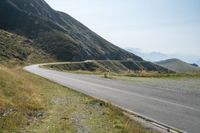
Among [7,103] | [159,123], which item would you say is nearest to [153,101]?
[159,123]

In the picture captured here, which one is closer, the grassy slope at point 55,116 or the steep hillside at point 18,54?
the grassy slope at point 55,116

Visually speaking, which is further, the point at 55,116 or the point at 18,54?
the point at 18,54

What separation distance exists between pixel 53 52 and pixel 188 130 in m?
152

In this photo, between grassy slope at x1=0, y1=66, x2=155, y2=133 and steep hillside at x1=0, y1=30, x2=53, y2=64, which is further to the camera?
steep hillside at x1=0, y1=30, x2=53, y2=64

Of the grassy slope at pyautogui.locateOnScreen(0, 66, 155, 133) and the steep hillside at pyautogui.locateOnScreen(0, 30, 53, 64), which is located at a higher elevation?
the steep hillside at pyautogui.locateOnScreen(0, 30, 53, 64)

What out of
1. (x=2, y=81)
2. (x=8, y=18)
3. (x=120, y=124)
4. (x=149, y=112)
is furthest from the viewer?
(x=8, y=18)

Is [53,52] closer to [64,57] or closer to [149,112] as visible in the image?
[64,57]

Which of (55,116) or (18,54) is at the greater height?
(18,54)

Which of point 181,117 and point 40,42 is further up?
point 40,42

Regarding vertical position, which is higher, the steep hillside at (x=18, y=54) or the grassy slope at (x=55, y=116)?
the steep hillside at (x=18, y=54)

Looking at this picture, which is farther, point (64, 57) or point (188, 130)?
point (64, 57)

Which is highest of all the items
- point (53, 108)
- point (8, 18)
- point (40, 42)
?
point (8, 18)

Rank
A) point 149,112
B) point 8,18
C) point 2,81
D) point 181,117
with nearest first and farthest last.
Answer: point 181,117, point 149,112, point 2,81, point 8,18

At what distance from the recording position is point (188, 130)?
1186 centimetres
